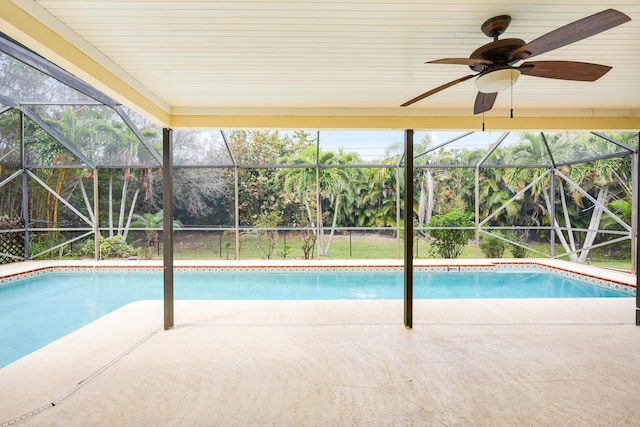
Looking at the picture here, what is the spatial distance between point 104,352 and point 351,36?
11.1ft

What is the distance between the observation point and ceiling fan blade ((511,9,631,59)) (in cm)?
147

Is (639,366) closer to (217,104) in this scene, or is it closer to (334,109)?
(334,109)

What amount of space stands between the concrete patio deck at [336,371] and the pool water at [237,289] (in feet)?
5.43

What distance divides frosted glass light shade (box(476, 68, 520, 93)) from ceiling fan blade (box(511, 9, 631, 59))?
0.28 feet

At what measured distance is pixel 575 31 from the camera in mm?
1612

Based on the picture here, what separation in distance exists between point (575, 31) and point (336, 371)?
8.62 ft

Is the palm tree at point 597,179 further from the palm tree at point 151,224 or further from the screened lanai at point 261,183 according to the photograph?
the palm tree at point 151,224

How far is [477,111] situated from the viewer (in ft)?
9.07

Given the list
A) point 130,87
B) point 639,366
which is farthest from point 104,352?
point 639,366

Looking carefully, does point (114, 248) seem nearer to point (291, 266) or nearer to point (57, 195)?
point (57, 195)

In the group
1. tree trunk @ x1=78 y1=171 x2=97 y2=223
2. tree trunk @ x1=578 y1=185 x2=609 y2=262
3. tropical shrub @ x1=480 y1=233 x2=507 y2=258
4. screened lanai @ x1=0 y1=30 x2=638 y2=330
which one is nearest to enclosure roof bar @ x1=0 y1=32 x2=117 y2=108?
screened lanai @ x1=0 y1=30 x2=638 y2=330

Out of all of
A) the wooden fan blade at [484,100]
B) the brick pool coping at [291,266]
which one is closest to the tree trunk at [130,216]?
the brick pool coping at [291,266]

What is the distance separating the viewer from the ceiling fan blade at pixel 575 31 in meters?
1.47

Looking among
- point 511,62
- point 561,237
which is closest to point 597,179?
point 561,237
